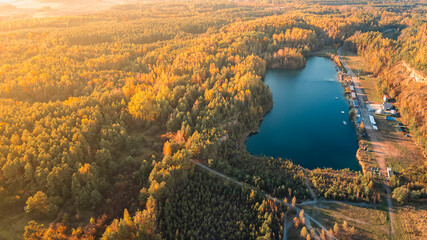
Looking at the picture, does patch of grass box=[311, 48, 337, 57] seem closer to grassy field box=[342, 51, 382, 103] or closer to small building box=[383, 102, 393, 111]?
A: grassy field box=[342, 51, 382, 103]

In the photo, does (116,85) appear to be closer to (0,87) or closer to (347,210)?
(0,87)

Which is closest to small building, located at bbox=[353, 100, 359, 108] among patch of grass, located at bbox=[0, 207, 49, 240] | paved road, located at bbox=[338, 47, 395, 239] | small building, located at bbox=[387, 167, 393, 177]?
paved road, located at bbox=[338, 47, 395, 239]

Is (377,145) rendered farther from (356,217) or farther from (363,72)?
(363,72)

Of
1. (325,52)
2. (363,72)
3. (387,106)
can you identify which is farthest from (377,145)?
(325,52)

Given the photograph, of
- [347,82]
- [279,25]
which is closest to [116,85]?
[347,82]

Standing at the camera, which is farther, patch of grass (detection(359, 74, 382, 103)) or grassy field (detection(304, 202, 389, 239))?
patch of grass (detection(359, 74, 382, 103))

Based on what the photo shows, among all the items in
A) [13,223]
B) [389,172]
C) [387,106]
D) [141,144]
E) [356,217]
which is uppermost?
[387,106]
